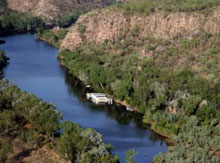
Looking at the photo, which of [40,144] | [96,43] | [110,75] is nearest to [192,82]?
[110,75]

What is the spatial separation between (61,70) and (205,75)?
3299 cm

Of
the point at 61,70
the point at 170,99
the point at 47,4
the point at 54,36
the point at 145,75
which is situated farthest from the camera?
the point at 47,4

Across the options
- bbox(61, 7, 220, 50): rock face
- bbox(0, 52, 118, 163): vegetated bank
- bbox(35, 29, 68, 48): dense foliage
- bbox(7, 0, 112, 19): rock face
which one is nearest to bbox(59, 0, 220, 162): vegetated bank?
bbox(61, 7, 220, 50): rock face

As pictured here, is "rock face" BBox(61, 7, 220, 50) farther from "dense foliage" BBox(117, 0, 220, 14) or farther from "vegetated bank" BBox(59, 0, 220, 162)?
"dense foliage" BBox(117, 0, 220, 14)

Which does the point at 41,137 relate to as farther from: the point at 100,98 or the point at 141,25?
the point at 141,25

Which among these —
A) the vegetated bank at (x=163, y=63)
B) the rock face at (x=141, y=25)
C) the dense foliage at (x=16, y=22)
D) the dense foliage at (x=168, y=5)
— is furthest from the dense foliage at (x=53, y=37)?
the dense foliage at (x=168, y=5)

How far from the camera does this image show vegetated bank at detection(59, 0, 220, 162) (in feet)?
176

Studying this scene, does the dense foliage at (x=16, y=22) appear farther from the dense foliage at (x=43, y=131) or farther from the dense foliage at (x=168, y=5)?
the dense foliage at (x=43, y=131)

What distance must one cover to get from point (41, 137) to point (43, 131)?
1.17 meters

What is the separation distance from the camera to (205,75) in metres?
72.6

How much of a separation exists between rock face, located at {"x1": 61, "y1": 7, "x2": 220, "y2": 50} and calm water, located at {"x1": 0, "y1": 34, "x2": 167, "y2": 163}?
1057 centimetres

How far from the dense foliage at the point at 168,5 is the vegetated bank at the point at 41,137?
173ft

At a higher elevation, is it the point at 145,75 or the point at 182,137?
the point at 145,75

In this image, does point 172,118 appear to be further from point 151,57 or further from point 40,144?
point 151,57
